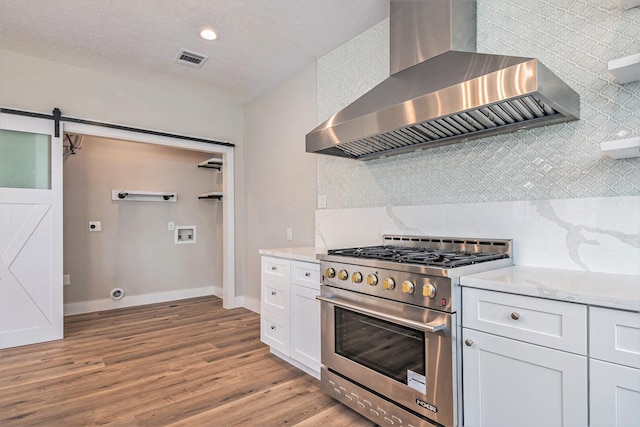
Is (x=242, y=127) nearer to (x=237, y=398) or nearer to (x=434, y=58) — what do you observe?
(x=434, y=58)

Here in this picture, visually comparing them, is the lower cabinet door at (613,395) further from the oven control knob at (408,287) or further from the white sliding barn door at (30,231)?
the white sliding barn door at (30,231)

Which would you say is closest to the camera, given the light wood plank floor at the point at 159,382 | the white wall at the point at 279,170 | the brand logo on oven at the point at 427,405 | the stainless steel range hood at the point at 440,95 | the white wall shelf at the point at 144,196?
the stainless steel range hood at the point at 440,95

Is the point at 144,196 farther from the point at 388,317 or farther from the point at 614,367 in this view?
the point at 614,367

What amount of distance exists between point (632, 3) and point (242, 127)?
12.8 ft

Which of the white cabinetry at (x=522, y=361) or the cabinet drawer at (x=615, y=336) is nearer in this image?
the cabinet drawer at (x=615, y=336)

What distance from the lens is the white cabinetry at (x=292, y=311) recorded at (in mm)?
2420

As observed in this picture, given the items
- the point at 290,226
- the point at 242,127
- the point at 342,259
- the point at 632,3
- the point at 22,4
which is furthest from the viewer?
the point at 242,127

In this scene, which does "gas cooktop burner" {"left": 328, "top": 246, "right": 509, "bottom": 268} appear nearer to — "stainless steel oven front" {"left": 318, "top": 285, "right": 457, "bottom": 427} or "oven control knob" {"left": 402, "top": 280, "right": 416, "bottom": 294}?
"oven control knob" {"left": 402, "top": 280, "right": 416, "bottom": 294}

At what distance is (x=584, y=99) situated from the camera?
1.71 metres

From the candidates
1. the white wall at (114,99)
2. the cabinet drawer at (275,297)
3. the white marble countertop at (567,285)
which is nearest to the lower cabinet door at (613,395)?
the white marble countertop at (567,285)

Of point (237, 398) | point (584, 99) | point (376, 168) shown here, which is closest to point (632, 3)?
point (584, 99)

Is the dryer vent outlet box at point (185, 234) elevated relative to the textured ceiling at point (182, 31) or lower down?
lower down

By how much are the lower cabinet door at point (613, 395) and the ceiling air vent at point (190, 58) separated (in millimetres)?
3500

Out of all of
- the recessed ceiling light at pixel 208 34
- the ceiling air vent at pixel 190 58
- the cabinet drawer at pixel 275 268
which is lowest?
the cabinet drawer at pixel 275 268
